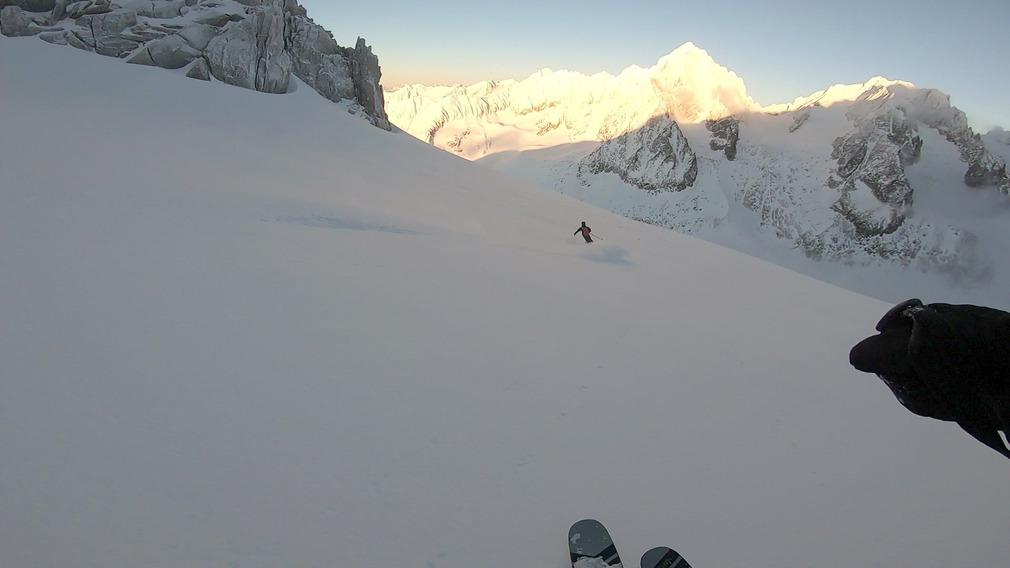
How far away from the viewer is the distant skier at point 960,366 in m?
2.16

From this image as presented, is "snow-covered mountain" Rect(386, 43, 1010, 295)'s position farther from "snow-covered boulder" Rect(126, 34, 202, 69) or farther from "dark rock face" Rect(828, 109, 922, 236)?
"snow-covered boulder" Rect(126, 34, 202, 69)

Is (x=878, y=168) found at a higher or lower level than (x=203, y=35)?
higher

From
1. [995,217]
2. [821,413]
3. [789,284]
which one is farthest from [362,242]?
[995,217]

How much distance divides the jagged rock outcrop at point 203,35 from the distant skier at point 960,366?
1173 inches

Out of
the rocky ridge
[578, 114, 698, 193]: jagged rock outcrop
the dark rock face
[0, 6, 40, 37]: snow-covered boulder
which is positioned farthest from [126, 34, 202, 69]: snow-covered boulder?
the dark rock face

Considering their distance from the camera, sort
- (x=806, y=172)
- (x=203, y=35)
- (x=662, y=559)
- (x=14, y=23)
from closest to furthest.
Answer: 1. (x=662, y=559)
2. (x=14, y=23)
3. (x=203, y=35)
4. (x=806, y=172)

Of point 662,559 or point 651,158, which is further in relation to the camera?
point 651,158

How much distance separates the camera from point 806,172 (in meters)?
147

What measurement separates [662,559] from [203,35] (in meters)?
32.4

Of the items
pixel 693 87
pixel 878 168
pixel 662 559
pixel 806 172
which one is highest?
pixel 693 87

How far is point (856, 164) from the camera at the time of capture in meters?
138

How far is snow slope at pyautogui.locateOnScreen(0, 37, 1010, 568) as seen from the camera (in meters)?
2.91

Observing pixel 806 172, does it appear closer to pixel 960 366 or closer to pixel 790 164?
pixel 790 164

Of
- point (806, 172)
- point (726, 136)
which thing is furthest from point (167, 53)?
point (726, 136)
